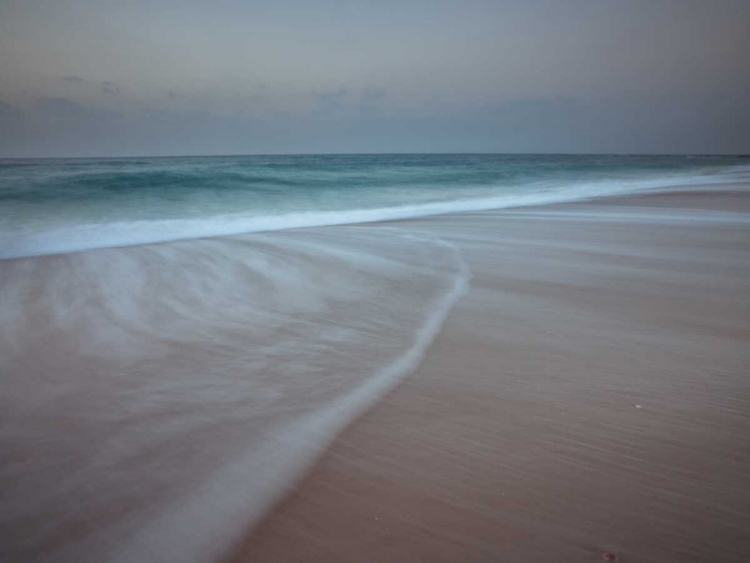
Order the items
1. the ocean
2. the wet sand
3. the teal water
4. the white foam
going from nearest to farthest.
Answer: the wet sand < the ocean < the white foam < the teal water

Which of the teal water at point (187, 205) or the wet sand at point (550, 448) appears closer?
the wet sand at point (550, 448)

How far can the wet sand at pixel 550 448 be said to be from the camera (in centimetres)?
120

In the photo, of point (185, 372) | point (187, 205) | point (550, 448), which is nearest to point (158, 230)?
point (187, 205)

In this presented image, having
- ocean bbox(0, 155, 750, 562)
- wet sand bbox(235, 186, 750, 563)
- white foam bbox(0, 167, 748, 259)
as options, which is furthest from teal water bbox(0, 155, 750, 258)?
wet sand bbox(235, 186, 750, 563)

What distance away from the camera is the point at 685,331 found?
8.52 ft

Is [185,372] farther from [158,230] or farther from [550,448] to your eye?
[158,230]

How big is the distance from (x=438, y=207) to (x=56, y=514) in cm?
1051

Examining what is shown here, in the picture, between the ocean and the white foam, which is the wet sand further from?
the white foam

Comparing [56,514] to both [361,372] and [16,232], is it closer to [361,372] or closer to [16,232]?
[361,372]

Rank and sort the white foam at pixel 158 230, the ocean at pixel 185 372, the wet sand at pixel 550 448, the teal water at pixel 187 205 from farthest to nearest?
the teal water at pixel 187 205, the white foam at pixel 158 230, the ocean at pixel 185 372, the wet sand at pixel 550 448

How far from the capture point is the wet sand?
120 cm

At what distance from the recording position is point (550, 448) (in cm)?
156

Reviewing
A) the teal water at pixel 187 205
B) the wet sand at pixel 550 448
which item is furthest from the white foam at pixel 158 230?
the wet sand at pixel 550 448

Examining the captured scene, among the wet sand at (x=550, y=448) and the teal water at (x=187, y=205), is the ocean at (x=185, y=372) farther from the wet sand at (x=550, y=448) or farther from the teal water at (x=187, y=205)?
the teal water at (x=187, y=205)
